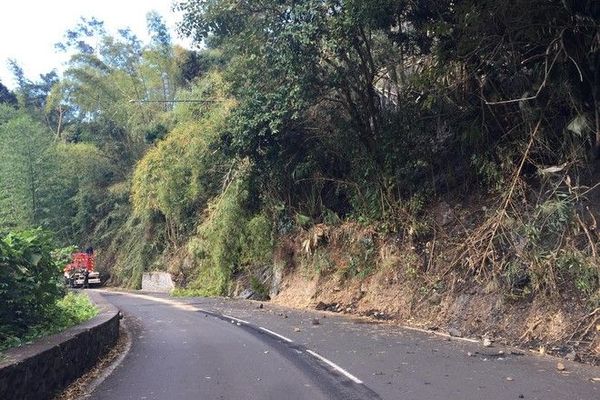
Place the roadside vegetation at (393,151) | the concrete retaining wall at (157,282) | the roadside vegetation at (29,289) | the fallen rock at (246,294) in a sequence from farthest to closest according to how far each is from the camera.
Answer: the concrete retaining wall at (157,282)
the fallen rock at (246,294)
the roadside vegetation at (393,151)
the roadside vegetation at (29,289)

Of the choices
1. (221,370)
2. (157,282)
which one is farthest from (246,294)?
(221,370)

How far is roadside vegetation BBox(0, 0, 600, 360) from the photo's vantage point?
1272 cm

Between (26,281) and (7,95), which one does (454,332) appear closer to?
(26,281)

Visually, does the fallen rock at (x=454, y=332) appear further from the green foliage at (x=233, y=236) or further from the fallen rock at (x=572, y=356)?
the green foliage at (x=233, y=236)

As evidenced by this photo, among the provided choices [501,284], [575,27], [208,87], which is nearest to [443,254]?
[501,284]

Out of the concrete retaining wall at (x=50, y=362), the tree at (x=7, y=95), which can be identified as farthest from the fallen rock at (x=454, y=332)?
the tree at (x=7, y=95)

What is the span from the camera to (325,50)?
1789 centimetres

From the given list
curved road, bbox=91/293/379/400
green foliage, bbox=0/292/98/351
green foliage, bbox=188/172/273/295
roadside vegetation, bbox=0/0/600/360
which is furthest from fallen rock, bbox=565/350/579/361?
green foliage, bbox=188/172/273/295

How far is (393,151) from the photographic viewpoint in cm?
1914

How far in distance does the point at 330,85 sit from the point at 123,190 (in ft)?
93.6

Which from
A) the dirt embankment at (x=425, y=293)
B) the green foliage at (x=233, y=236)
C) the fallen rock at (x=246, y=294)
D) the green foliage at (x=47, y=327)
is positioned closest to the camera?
the green foliage at (x=47, y=327)

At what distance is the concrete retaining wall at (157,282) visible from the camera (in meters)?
34.3

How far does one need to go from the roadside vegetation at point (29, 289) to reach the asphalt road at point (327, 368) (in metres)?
1.35

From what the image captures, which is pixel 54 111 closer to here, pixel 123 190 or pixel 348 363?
pixel 123 190
